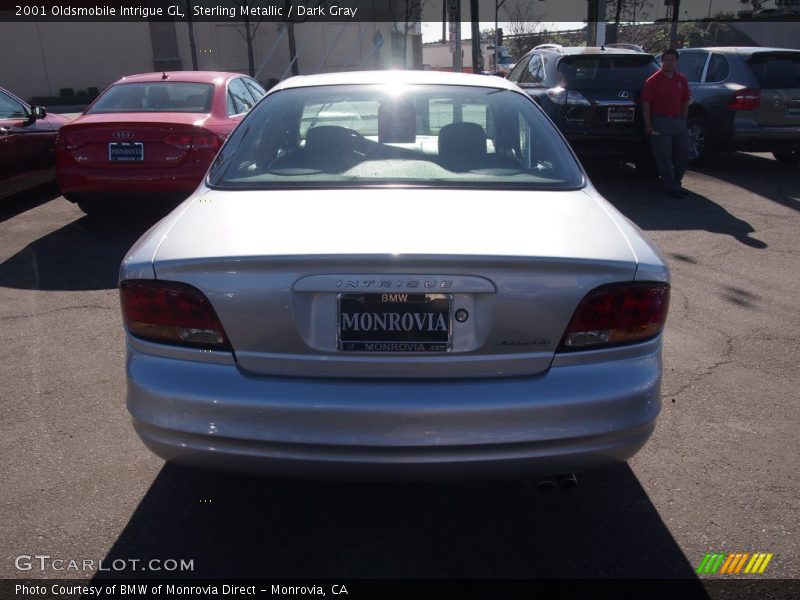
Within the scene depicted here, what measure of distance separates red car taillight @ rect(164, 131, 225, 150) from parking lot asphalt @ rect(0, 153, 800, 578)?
2491mm

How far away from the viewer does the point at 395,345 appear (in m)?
2.32

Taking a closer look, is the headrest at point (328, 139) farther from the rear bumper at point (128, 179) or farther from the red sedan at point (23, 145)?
the red sedan at point (23, 145)

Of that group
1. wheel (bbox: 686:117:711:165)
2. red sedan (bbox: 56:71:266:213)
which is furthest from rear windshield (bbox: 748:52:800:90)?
red sedan (bbox: 56:71:266:213)

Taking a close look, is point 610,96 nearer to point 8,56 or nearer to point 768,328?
point 768,328

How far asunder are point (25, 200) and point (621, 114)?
7517mm

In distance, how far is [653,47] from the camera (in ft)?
138

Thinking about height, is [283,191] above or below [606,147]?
above

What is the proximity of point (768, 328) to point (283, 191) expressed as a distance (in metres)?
3.57

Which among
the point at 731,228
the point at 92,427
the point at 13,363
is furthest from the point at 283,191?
the point at 731,228

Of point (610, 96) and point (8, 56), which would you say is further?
point (8, 56)

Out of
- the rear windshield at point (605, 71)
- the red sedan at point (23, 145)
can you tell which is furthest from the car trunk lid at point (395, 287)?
the rear windshield at point (605, 71)

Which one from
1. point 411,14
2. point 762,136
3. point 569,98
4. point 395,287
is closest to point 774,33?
point 411,14

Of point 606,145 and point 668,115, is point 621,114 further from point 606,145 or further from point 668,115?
point 668,115

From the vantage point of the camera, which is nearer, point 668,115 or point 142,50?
point 668,115
